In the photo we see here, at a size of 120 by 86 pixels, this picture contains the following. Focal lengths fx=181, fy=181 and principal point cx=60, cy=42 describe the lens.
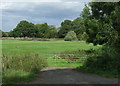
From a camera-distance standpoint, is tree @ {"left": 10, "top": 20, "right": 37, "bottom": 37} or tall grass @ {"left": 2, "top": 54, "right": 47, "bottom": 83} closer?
tall grass @ {"left": 2, "top": 54, "right": 47, "bottom": 83}

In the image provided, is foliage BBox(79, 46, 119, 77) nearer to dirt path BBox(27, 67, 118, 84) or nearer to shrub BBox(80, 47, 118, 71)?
shrub BBox(80, 47, 118, 71)

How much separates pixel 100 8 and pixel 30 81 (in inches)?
686

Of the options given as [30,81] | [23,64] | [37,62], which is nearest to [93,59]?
[37,62]

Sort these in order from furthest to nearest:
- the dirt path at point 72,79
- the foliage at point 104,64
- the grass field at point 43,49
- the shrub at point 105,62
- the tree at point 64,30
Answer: the tree at point 64,30 → the grass field at point 43,49 → the shrub at point 105,62 → the foliage at point 104,64 → the dirt path at point 72,79

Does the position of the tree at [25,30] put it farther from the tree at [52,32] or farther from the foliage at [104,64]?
the foliage at [104,64]

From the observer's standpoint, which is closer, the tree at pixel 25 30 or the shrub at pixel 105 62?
the shrub at pixel 105 62

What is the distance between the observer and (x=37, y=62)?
1595 centimetres

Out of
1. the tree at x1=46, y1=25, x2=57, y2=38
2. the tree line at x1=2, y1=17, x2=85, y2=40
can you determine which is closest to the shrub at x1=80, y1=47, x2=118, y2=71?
the tree line at x1=2, y1=17, x2=85, y2=40

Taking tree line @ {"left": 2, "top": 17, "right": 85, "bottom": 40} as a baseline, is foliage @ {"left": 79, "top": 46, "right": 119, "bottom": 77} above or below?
below

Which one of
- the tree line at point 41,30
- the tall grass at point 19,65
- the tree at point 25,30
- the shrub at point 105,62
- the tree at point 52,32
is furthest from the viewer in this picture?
the tree at point 52,32

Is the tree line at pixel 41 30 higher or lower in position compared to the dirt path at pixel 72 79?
higher

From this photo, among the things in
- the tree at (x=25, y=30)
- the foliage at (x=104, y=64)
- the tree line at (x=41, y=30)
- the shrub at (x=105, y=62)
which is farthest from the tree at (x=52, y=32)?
the foliage at (x=104, y=64)

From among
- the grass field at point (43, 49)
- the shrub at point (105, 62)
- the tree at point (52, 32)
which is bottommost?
the grass field at point (43, 49)

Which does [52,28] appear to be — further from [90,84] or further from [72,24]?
[90,84]
